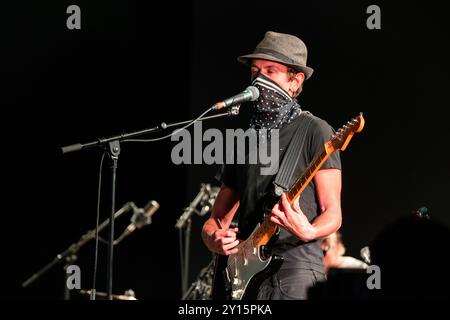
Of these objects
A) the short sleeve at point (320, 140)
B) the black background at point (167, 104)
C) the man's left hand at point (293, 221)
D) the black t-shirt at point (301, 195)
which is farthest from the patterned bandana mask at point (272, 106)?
the black background at point (167, 104)

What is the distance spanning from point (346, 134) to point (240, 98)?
54 centimetres

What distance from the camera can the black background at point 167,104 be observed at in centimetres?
576

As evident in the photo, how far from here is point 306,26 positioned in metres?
6.20

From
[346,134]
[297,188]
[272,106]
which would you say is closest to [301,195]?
[297,188]

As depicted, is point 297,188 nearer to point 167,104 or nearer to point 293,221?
point 293,221

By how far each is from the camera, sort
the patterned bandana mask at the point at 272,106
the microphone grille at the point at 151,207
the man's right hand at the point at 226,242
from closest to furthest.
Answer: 1. the man's right hand at the point at 226,242
2. the patterned bandana mask at the point at 272,106
3. the microphone grille at the point at 151,207

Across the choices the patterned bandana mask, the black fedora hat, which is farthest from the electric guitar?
the black fedora hat

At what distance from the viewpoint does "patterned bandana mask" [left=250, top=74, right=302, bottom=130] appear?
3.54 m

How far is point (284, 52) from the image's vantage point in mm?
3635

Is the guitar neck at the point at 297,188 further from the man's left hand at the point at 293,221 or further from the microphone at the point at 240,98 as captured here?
the microphone at the point at 240,98

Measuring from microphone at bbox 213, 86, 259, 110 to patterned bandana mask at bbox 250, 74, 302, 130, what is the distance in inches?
5.5

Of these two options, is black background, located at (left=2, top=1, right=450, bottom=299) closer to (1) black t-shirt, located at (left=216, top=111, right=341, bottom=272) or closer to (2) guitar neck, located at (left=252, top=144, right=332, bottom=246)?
(1) black t-shirt, located at (left=216, top=111, right=341, bottom=272)

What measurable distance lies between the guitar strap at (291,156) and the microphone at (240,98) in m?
0.28
